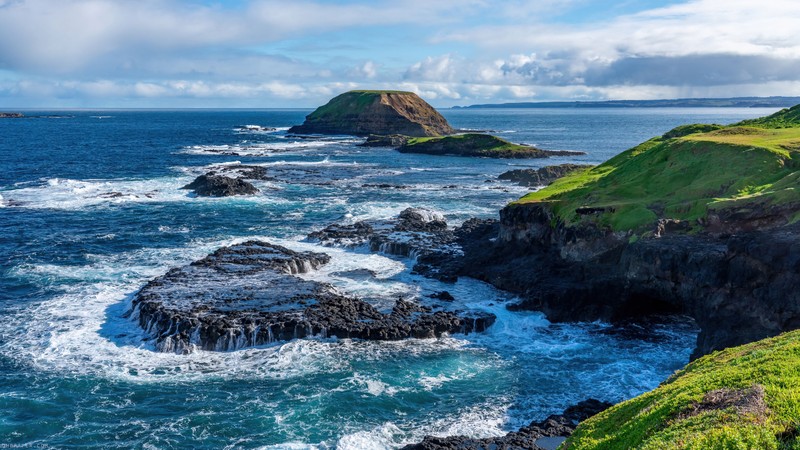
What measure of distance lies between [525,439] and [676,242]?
18018 mm

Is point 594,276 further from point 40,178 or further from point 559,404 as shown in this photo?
point 40,178

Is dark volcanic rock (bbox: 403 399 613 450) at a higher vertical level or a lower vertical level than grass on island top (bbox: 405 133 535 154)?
lower

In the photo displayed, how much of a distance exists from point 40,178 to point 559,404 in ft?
293

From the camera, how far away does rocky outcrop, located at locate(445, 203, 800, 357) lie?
3128 centimetres

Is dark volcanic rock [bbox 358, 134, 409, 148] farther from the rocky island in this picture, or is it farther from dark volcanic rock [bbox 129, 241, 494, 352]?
dark volcanic rock [bbox 129, 241, 494, 352]

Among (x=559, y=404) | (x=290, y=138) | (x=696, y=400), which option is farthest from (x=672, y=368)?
(x=290, y=138)

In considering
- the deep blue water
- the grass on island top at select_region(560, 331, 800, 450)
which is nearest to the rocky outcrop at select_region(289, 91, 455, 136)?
the deep blue water

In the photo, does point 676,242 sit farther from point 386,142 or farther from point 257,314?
point 386,142

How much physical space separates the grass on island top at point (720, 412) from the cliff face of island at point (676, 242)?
11.8m

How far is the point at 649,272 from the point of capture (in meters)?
37.2

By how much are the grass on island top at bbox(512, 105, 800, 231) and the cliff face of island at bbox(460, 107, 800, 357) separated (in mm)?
92

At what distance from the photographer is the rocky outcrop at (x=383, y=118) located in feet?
586

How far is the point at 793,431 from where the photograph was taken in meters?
14.0

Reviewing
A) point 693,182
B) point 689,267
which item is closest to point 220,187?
point 693,182
